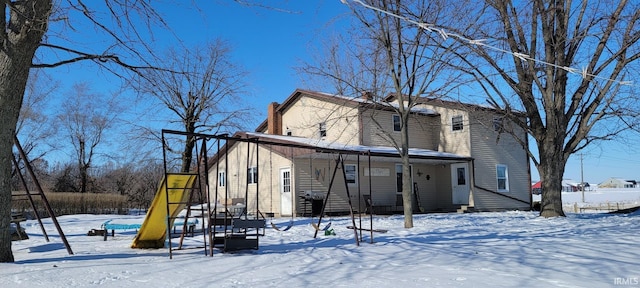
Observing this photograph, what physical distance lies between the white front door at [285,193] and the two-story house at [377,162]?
0.04 m

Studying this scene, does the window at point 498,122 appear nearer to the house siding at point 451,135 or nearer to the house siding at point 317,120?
the house siding at point 451,135

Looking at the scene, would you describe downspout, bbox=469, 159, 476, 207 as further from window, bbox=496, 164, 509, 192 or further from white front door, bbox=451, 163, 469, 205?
window, bbox=496, 164, 509, 192

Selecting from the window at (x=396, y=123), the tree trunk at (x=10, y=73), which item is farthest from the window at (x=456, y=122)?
the tree trunk at (x=10, y=73)

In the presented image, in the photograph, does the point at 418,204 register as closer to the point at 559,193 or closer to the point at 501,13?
the point at 559,193

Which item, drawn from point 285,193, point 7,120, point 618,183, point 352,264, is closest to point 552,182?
point 285,193

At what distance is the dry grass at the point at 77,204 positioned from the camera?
848 inches

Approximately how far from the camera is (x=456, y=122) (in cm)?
2356

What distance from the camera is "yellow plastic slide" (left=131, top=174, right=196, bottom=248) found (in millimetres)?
8922

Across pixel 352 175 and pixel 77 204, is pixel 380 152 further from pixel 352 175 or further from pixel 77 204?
pixel 77 204

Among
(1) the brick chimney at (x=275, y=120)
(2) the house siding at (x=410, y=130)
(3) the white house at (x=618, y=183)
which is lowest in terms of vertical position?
(3) the white house at (x=618, y=183)

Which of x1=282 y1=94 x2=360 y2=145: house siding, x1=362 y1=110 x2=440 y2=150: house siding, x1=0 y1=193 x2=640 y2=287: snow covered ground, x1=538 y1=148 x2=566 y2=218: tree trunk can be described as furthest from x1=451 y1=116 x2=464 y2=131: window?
x1=0 y1=193 x2=640 y2=287: snow covered ground

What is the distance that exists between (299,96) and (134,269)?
18.5 m

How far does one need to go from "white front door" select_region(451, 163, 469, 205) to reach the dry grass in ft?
56.5

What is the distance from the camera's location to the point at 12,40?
6.76 meters
